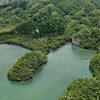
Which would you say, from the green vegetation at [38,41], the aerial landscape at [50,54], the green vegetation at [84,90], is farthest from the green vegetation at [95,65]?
the green vegetation at [38,41]

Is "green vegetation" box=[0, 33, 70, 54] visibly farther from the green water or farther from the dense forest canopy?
the dense forest canopy

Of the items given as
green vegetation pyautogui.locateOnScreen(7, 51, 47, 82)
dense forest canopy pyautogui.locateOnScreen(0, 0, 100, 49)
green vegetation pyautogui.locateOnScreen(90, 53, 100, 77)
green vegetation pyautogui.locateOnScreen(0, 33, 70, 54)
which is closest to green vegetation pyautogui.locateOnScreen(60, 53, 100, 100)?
green vegetation pyautogui.locateOnScreen(90, 53, 100, 77)

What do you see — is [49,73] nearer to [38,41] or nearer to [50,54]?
[50,54]

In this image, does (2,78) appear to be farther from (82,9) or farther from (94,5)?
(94,5)

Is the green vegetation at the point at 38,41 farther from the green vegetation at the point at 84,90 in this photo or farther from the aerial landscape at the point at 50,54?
the green vegetation at the point at 84,90

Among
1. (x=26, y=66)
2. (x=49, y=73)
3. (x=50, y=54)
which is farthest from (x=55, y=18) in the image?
(x=26, y=66)

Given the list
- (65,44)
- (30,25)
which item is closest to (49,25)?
(30,25)
